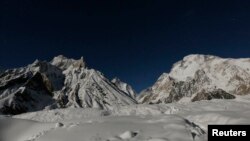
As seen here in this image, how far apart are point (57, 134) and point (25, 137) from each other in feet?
6.35

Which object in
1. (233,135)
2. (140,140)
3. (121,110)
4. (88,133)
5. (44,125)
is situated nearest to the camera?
(233,135)

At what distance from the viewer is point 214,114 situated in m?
22.0

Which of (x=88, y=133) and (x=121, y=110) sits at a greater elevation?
(x=121, y=110)

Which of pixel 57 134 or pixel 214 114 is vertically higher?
pixel 214 114

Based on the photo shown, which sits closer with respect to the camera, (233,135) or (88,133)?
(233,135)

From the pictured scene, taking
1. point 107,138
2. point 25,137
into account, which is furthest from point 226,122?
point 25,137

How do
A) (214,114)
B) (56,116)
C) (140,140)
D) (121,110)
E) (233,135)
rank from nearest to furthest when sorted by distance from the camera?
(233,135) < (140,140) < (214,114) < (56,116) < (121,110)

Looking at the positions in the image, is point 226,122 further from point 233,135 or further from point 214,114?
point 233,135

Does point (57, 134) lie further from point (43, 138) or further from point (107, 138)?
point (107, 138)

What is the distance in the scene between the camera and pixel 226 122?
64.8 ft

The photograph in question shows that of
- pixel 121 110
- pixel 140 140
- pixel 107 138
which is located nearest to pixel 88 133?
pixel 107 138

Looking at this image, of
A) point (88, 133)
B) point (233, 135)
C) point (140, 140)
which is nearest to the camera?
point (233, 135)

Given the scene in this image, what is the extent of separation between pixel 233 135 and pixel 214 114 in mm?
8244

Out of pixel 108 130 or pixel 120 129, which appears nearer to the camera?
pixel 108 130
